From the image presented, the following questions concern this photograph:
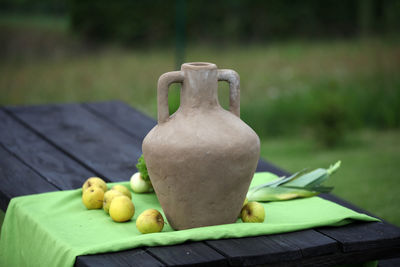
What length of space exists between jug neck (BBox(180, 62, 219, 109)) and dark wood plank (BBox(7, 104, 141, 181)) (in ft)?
2.52

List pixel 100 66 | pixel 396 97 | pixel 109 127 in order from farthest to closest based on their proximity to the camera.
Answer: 1. pixel 100 66
2. pixel 396 97
3. pixel 109 127

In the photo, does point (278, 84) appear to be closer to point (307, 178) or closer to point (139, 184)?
point (307, 178)

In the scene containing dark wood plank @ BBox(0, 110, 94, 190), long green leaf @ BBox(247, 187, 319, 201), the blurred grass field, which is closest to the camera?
long green leaf @ BBox(247, 187, 319, 201)

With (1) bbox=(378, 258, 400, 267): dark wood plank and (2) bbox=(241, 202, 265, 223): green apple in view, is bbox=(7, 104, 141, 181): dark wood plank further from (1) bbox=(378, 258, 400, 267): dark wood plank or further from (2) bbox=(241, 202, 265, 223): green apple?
(1) bbox=(378, 258, 400, 267): dark wood plank

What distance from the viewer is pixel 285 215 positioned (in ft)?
7.53

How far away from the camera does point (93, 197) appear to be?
2.30 m

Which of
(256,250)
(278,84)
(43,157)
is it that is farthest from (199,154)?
(278,84)

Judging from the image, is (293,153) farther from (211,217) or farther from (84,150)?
(211,217)

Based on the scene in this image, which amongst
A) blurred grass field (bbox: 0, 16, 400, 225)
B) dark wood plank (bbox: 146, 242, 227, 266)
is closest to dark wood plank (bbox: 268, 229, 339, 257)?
dark wood plank (bbox: 146, 242, 227, 266)

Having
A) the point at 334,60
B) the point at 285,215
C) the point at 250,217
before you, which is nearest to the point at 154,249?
the point at 250,217

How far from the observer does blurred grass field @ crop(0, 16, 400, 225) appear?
5.63m

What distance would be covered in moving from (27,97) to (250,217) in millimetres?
4790

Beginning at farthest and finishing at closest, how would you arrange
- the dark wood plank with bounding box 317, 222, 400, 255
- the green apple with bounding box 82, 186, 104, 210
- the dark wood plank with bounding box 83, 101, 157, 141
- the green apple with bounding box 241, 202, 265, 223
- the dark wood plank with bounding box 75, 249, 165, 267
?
1. the dark wood plank with bounding box 83, 101, 157, 141
2. the green apple with bounding box 82, 186, 104, 210
3. the green apple with bounding box 241, 202, 265, 223
4. the dark wood plank with bounding box 317, 222, 400, 255
5. the dark wood plank with bounding box 75, 249, 165, 267

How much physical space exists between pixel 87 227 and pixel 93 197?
0.20 m
